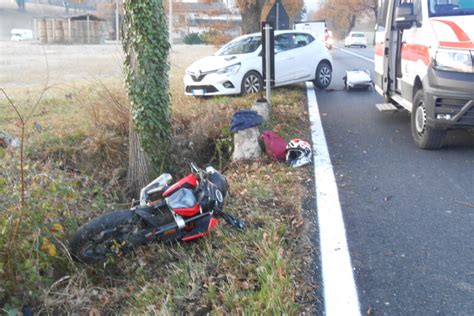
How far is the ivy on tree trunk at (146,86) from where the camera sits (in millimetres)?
5625

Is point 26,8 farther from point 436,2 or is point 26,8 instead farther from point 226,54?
point 436,2

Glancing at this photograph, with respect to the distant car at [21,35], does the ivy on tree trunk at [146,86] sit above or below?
below

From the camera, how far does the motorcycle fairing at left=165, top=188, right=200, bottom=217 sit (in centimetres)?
389

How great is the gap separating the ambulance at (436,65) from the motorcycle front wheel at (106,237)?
13.4 ft

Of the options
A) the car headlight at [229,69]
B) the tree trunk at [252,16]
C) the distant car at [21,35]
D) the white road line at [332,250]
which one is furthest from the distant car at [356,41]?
the white road line at [332,250]

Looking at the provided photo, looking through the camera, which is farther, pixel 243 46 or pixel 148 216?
pixel 243 46

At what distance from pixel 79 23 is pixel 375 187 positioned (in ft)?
198

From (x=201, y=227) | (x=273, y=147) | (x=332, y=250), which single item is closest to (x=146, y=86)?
(x=273, y=147)

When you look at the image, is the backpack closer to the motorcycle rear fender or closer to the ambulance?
the ambulance

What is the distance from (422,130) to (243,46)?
665 centimetres

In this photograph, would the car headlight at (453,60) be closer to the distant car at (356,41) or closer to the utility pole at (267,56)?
the utility pole at (267,56)

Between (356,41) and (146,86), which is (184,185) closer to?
(146,86)

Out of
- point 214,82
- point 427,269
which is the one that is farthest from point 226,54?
point 427,269

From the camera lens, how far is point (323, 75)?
13.2 m
